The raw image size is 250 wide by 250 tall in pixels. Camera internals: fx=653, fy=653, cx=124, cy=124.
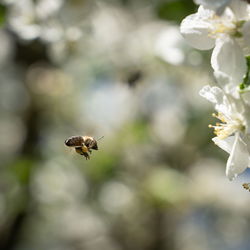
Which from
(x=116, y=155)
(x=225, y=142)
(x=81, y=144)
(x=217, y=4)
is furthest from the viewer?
(x=116, y=155)

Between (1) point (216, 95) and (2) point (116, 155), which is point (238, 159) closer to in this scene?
(1) point (216, 95)

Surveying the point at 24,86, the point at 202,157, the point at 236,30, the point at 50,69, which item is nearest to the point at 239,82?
the point at 236,30

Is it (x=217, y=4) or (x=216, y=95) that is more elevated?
(x=217, y=4)

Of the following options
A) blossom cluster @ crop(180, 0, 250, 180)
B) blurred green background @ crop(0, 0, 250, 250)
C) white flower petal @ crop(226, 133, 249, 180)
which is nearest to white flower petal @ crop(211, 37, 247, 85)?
blossom cluster @ crop(180, 0, 250, 180)

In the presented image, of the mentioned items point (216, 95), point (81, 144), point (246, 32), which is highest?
point (246, 32)

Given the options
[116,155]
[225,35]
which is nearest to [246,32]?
[225,35]

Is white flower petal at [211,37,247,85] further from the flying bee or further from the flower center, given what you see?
the flying bee

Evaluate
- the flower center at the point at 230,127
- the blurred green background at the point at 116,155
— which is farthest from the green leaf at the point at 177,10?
the flower center at the point at 230,127

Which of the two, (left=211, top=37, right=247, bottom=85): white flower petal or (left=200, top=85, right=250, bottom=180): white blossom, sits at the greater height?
(left=211, top=37, right=247, bottom=85): white flower petal
